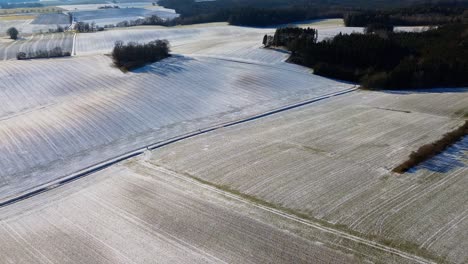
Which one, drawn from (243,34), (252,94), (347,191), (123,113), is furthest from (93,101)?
(243,34)

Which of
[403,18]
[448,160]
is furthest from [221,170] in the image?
[403,18]

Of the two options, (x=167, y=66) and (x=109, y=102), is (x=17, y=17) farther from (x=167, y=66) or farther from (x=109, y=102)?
(x=109, y=102)

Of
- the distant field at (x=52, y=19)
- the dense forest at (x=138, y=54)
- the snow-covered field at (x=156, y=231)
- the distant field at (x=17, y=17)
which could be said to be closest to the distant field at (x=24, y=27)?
the distant field at (x=52, y=19)

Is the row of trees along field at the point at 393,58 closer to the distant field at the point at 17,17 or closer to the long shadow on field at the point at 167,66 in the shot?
the long shadow on field at the point at 167,66

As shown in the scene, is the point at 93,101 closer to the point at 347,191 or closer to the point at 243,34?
the point at 347,191

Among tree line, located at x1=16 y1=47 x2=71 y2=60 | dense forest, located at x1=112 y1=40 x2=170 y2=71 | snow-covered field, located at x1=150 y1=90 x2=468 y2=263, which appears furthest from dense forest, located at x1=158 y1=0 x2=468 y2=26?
snow-covered field, located at x1=150 y1=90 x2=468 y2=263
